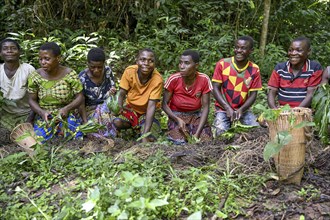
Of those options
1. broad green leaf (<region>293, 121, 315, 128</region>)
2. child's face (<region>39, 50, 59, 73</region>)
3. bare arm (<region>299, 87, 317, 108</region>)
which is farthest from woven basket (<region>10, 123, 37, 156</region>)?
bare arm (<region>299, 87, 317, 108</region>)

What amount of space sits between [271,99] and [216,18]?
3874 mm

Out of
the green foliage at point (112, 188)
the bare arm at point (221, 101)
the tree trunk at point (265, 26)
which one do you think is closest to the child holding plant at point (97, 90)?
the green foliage at point (112, 188)

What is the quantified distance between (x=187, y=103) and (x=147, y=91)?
20.0 inches

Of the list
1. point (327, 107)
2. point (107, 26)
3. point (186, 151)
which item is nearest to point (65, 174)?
point (186, 151)

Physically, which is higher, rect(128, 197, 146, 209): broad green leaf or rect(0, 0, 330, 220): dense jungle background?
rect(128, 197, 146, 209): broad green leaf

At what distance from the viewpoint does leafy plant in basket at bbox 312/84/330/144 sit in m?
3.47

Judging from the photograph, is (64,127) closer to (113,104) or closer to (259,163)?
(113,104)

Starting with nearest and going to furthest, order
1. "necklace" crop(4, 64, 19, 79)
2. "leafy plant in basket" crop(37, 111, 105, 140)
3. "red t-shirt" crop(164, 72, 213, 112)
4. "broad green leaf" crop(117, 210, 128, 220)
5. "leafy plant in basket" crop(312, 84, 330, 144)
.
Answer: "broad green leaf" crop(117, 210, 128, 220) → "leafy plant in basket" crop(312, 84, 330, 144) → "leafy plant in basket" crop(37, 111, 105, 140) → "red t-shirt" crop(164, 72, 213, 112) → "necklace" crop(4, 64, 19, 79)

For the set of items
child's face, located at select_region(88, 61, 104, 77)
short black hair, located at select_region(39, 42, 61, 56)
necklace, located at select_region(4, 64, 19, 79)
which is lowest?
necklace, located at select_region(4, 64, 19, 79)

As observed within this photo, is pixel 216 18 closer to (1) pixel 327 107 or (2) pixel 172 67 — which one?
(2) pixel 172 67

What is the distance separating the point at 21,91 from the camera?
4777mm

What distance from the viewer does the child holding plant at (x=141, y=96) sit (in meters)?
4.49

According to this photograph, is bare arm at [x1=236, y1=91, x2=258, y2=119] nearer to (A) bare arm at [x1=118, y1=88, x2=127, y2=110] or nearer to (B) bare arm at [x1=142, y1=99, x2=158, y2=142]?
(B) bare arm at [x1=142, y1=99, x2=158, y2=142]

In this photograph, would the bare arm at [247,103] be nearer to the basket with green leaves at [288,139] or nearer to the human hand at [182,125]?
the human hand at [182,125]
